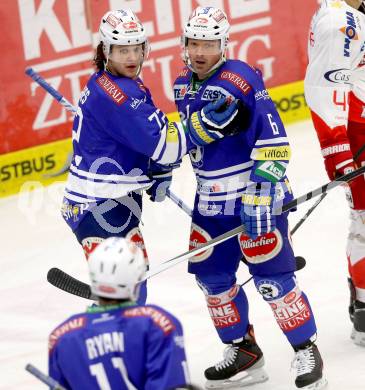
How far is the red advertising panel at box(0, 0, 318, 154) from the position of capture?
309 inches

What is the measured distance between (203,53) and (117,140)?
0.45 meters

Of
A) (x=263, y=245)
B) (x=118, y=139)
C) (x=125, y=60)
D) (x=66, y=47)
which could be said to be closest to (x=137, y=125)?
A: (x=118, y=139)

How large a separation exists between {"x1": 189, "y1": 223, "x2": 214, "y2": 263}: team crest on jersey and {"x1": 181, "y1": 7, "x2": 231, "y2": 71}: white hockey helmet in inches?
24.6

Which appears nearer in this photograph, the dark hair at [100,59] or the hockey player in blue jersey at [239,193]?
the hockey player in blue jersey at [239,193]

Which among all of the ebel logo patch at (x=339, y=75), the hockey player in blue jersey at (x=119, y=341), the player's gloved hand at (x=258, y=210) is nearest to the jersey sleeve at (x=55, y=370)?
the hockey player in blue jersey at (x=119, y=341)

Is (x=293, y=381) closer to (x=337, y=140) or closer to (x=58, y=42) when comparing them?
(x=337, y=140)

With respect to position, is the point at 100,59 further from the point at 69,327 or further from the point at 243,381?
the point at 69,327

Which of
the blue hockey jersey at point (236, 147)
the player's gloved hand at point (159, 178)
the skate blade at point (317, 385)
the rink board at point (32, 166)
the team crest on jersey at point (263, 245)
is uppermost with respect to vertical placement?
the blue hockey jersey at point (236, 147)

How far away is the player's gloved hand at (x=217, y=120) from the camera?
474 cm

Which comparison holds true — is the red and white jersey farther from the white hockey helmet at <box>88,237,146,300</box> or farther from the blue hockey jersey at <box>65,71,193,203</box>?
the white hockey helmet at <box>88,237,146,300</box>

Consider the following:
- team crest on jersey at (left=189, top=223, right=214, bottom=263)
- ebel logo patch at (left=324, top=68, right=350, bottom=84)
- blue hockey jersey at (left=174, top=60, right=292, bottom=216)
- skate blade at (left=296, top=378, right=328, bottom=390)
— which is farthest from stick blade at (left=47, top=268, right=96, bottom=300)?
ebel logo patch at (left=324, top=68, right=350, bottom=84)

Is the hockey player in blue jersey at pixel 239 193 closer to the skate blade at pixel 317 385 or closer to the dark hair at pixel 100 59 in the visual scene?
the skate blade at pixel 317 385

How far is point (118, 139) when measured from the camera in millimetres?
4809

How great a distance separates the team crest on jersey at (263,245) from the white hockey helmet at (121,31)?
81 cm
